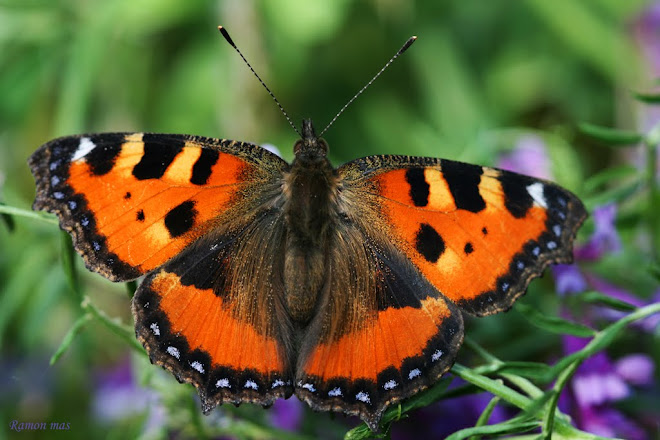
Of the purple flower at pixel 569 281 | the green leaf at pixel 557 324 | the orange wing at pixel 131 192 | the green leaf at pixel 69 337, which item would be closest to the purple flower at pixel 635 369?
the purple flower at pixel 569 281

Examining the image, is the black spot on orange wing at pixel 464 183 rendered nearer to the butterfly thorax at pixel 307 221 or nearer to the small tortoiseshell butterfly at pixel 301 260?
the small tortoiseshell butterfly at pixel 301 260

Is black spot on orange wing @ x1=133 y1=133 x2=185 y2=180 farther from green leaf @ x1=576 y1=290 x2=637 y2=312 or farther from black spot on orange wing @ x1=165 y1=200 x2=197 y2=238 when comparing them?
green leaf @ x1=576 y1=290 x2=637 y2=312

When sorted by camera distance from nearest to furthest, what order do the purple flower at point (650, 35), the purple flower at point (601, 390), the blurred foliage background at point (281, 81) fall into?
the purple flower at point (601, 390) → the blurred foliage background at point (281, 81) → the purple flower at point (650, 35)

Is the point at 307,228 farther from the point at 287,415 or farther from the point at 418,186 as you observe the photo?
the point at 287,415

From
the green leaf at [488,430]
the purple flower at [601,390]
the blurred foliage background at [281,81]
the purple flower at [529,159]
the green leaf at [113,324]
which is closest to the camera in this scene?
the green leaf at [488,430]

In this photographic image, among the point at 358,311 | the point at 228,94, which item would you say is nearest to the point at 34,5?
the point at 228,94

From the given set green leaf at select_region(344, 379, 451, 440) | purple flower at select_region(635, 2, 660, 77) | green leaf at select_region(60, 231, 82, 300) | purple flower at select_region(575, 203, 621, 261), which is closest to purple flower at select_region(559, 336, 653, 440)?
purple flower at select_region(575, 203, 621, 261)

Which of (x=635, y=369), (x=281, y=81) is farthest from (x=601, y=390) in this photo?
(x=281, y=81)

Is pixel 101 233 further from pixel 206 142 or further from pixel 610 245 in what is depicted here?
pixel 610 245
